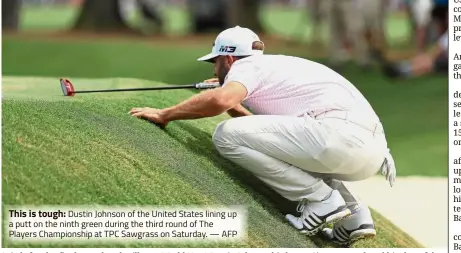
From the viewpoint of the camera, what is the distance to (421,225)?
927 centimetres

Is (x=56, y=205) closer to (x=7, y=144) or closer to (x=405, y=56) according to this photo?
(x=7, y=144)

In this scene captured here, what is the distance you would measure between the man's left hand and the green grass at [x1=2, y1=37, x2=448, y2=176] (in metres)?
5.20

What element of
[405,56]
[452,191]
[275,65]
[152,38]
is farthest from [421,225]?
[152,38]

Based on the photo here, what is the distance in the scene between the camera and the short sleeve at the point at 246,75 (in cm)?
671

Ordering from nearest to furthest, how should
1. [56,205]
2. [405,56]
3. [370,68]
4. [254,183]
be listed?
[56,205] < [254,183] < [370,68] < [405,56]

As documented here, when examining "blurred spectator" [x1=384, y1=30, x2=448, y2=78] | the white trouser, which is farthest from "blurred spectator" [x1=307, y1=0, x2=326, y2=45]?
the white trouser

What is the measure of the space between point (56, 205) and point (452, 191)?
268cm

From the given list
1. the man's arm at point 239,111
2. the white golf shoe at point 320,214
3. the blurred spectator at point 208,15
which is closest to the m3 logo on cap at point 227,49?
the man's arm at point 239,111

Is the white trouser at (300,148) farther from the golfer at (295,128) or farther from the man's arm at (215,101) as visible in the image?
the man's arm at (215,101)

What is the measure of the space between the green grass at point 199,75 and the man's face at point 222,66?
5060mm

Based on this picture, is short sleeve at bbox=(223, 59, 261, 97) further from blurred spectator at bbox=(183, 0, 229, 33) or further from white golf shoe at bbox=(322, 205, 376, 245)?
blurred spectator at bbox=(183, 0, 229, 33)

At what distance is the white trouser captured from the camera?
6719mm

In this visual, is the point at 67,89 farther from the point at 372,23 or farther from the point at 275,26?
the point at 275,26

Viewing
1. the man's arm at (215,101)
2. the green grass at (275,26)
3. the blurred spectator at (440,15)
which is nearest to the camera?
the man's arm at (215,101)
